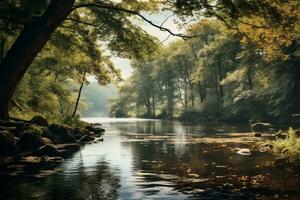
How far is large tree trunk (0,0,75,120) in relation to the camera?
20.5 meters

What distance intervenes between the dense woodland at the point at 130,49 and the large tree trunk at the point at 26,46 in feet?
0.16

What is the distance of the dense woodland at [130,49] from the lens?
21109 millimetres

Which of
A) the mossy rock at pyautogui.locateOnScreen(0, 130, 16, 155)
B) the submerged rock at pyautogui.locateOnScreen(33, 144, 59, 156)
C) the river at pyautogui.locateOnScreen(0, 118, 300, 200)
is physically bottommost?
the river at pyautogui.locateOnScreen(0, 118, 300, 200)

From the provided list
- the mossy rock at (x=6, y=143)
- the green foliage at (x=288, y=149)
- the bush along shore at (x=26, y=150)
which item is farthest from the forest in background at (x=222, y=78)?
the mossy rock at (x=6, y=143)

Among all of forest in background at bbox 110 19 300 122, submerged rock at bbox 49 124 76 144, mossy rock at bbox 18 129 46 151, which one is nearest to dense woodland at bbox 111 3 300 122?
forest in background at bbox 110 19 300 122

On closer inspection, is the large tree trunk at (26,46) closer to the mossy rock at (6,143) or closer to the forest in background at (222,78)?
the mossy rock at (6,143)

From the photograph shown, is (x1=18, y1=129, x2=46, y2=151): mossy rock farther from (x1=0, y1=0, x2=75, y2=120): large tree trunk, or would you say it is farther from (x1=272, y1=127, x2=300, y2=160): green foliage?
(x1=272, y1=127, x2=300, y2=160): green foliage

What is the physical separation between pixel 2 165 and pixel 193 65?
86.1 metres

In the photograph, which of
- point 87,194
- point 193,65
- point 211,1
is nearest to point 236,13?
point 211,1

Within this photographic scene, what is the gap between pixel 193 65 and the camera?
101438 millimetres

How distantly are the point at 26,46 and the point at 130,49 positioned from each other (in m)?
10.8

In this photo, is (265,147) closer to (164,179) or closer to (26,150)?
(164,179)

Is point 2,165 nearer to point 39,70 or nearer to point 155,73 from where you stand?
point 39,70

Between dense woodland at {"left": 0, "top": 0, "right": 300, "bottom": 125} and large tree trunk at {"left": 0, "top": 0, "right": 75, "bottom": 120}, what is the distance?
5 centimetres
